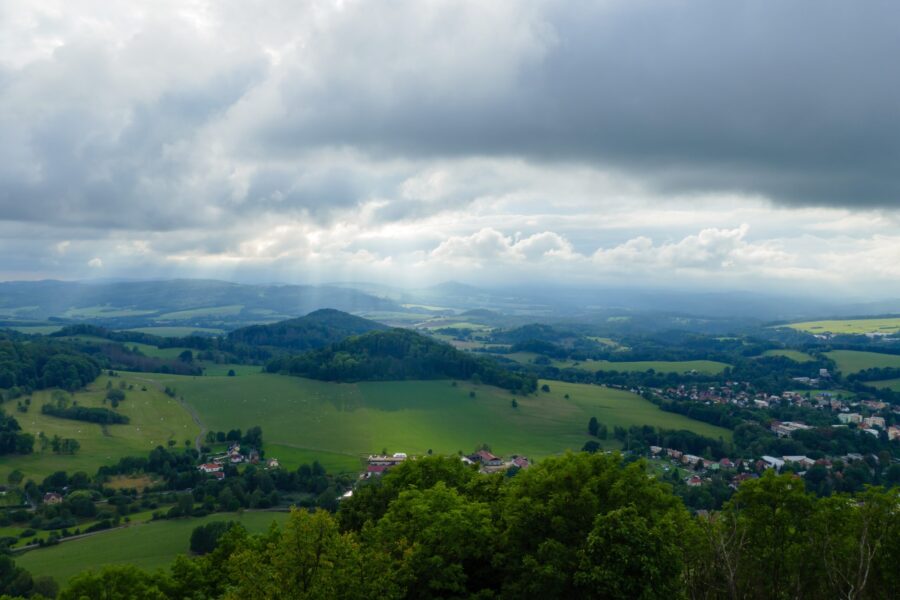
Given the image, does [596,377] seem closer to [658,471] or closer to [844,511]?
[658,471]

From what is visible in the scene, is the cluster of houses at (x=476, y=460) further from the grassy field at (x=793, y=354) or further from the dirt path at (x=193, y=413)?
the grassy field at (x=793, y=354)

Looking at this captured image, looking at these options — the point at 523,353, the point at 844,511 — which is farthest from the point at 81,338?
the point at 844,511

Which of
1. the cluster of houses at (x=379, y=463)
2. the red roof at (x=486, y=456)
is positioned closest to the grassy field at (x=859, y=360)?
the red roof at (x=486, y=456)

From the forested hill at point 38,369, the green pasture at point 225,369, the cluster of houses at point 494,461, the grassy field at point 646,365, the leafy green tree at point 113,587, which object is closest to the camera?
the leafy green tree at point 113,587

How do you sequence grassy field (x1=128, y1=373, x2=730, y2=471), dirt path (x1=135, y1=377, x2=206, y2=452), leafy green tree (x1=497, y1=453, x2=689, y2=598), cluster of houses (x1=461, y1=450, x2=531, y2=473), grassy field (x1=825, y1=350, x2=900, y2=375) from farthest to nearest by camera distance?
grassy field (x1=825, y1=350, x2=900, y2=375)
dirt path (x1=135, y1=377, x2=206, y2=452)
grassy field (x1=128, y1=373, x2=730, y2=471)
cluster of houses (x1=461, y1=450, x2=531, y2=473)
leafy green tree (x1=497, y1=453, x2=689, y2=598)

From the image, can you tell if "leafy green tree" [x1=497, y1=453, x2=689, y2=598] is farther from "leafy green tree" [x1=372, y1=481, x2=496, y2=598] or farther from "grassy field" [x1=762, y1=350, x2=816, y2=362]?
"grassy field" [x1=762, y1=350, x2=816, y2=362]

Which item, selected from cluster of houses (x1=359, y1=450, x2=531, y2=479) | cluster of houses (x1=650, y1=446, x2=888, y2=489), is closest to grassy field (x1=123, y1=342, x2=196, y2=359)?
cluster of houses (x1=359, y1=450, x2=531, y2=479)

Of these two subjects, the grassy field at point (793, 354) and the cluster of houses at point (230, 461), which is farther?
the grassy field at point (793, 354)
